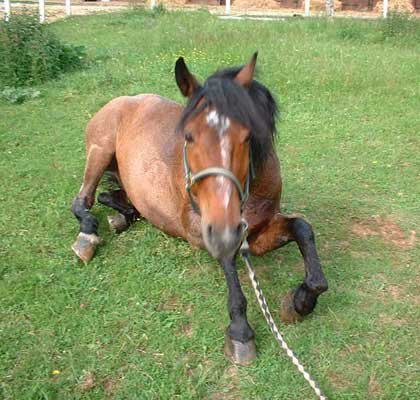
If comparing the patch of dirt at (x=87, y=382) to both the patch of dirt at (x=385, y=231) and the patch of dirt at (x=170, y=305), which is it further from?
the patch of dirt at (x=385, y=231)

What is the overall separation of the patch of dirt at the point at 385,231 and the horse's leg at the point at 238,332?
1.50 meters

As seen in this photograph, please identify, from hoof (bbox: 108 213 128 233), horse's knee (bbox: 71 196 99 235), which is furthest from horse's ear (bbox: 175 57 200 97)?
hoof (bbox: 108 213 128 233)

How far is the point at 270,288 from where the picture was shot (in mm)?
3918

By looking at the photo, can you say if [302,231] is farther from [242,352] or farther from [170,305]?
[170,305]

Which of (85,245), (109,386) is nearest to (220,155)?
(109,386)

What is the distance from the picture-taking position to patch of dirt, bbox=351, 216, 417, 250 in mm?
4488

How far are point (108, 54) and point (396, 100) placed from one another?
16.4ft

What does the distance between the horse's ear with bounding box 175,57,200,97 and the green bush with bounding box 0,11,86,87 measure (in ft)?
19.5

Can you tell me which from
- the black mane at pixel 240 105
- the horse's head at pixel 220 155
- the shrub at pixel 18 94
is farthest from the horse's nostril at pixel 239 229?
the shrub at pixel 18 94

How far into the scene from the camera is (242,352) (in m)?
3.28

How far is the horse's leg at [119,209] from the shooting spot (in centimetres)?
481

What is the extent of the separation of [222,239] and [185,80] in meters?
0.97

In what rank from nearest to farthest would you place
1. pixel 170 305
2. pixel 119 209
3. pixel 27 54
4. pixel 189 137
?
pixel 189 137 < pixel 170 305 < pixel 119 209 < pixel 27 54

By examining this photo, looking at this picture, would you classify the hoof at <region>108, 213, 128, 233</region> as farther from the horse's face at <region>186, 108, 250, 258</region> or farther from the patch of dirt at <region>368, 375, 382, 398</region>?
the patch of dirt at <region>368, 375, 382, 398</region>
